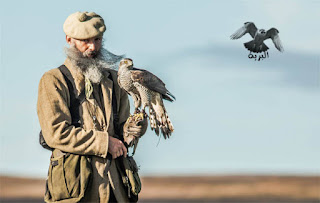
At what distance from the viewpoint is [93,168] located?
208 inches

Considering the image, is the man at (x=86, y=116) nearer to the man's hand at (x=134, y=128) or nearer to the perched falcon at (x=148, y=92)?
the man's hand at (x=134, y=128)

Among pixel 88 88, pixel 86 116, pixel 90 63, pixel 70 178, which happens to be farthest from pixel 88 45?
pixel 70 178

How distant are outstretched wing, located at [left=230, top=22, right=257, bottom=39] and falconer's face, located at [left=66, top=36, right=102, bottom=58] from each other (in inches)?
94.6

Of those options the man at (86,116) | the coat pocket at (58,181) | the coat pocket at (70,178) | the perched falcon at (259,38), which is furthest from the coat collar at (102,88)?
the perched falcon at (259,38)

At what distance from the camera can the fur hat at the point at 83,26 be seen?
17.5ft

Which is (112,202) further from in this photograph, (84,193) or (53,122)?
(53,122)

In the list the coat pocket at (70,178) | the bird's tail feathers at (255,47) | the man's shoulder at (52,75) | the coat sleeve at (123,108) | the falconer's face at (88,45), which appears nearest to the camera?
the coat pocket at (70,178)

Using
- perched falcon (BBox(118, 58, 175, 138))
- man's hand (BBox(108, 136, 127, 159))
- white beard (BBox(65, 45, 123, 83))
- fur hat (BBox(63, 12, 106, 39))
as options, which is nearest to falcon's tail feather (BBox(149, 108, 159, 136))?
perched falcon (BBox(118, 58, 175, 138))

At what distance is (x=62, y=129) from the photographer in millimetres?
5203

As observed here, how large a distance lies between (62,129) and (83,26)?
3.14 feet

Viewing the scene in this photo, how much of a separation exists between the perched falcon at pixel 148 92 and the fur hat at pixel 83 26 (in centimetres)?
38

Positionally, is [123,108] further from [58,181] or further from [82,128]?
[58,181]

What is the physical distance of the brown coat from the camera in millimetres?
5207

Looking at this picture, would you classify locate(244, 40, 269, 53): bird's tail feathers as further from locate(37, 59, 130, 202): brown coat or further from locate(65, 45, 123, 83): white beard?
locate(37, 59, 130, 202): brown coat
